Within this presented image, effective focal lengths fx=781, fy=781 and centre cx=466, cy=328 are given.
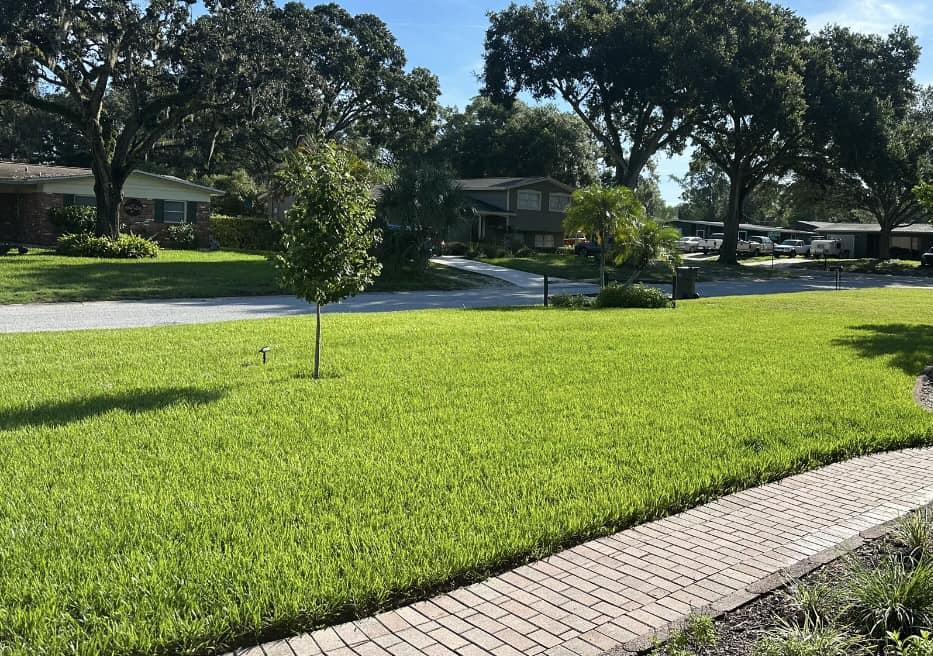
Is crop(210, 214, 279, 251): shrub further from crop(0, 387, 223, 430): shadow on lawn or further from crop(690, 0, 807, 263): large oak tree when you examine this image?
crop(0, 387, 223, 430): shadow on lawn

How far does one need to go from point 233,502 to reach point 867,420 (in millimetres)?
5878

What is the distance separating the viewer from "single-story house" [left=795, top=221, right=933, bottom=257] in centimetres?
6066

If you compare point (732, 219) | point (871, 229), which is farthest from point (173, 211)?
point (871, 229)

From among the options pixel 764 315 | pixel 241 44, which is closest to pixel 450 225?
pixel 241 44

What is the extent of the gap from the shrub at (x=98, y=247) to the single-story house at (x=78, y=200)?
6104 millimetres

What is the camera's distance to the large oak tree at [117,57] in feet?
83.5

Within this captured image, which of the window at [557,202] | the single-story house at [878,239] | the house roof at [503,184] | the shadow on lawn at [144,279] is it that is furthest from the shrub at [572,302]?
the single-story house at [878,239]

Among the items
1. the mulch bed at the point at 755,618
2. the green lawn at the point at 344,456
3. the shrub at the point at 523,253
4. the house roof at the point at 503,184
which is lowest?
the mulch bed at the point at 755,618

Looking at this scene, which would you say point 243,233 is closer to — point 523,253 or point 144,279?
point 523,253

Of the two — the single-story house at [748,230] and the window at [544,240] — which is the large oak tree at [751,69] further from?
the single-story house at [748,230]

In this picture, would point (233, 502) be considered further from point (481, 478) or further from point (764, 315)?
point (764, 315)

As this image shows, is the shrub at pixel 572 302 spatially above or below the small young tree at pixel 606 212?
below

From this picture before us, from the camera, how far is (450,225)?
29031 mm

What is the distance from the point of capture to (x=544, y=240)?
174 ft
